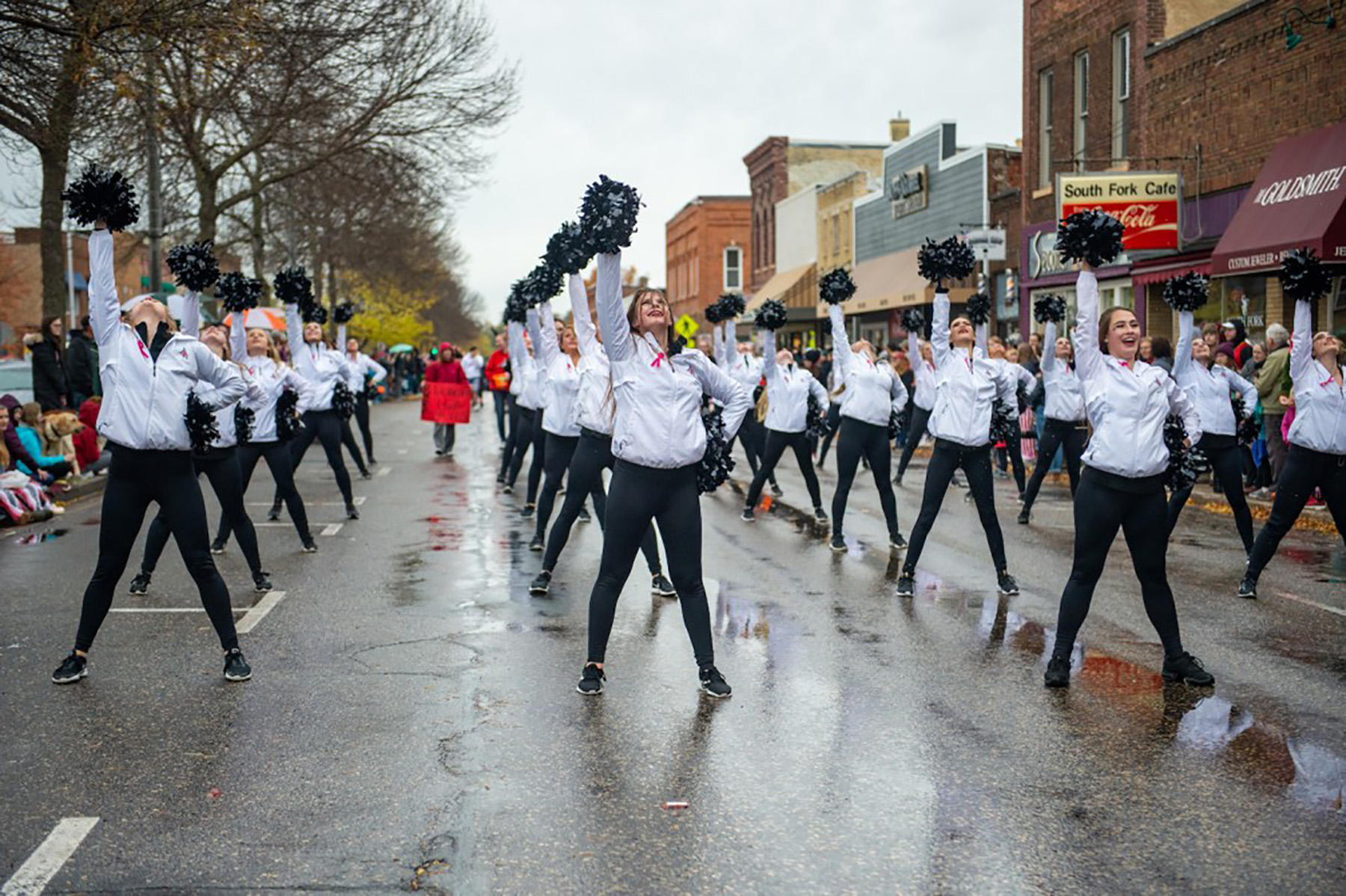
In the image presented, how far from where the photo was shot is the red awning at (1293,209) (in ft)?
57.3

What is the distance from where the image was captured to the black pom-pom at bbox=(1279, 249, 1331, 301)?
894 centimetres

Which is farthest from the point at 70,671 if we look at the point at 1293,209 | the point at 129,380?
the point at 1293,209

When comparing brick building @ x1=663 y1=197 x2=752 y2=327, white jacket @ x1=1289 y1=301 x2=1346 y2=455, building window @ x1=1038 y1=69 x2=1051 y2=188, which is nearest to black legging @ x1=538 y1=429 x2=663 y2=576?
white jacket @ x1=1289 y1=301 x2=1346 y2=455

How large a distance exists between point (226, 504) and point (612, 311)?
3.89 metres

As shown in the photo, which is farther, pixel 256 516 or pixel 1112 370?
pixel 256 516

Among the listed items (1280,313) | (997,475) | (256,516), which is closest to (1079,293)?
(256,516)

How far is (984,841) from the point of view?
462cm

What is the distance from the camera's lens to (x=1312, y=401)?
8.98 meters

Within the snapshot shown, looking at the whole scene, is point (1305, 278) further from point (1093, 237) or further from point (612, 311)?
point (612, 311)

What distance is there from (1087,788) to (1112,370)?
2477mm

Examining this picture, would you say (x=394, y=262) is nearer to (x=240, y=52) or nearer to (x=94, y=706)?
(x=240, y=52)

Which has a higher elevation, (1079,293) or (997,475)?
(1079,293)

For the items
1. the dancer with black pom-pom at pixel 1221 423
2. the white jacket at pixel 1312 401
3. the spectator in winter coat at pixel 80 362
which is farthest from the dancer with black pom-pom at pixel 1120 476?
the spectator in winter coat at pixel 80 362

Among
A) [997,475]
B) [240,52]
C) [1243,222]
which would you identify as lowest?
[997,475]
